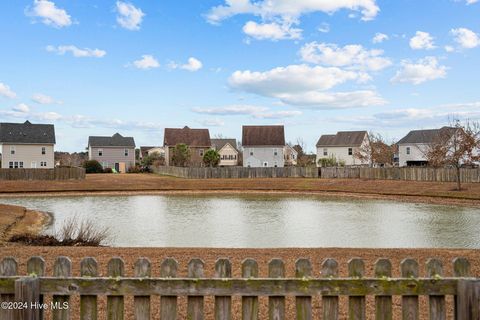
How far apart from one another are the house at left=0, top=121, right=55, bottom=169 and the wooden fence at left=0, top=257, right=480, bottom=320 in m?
69.8

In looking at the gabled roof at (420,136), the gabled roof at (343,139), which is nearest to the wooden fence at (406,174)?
the gabled roof at (420,136)

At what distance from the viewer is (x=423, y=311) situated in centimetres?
653

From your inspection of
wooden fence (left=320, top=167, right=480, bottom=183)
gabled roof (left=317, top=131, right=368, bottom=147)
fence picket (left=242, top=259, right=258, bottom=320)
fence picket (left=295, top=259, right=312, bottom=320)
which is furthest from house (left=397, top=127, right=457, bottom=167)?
fence picket (left=242, top=259, right=258, bottom=320)

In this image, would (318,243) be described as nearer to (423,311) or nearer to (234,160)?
(423,311)

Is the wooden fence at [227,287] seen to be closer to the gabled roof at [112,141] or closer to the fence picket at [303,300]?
the fence picket at [303,300]

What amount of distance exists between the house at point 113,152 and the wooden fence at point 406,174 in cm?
4422

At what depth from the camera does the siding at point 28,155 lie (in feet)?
217

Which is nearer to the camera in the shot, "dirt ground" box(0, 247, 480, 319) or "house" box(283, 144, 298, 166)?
"dirt ground" box(0, 247, 480, 319)

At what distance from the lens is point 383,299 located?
414cm

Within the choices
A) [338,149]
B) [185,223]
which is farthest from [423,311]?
[338,149]

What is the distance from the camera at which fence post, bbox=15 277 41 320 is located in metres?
3.97

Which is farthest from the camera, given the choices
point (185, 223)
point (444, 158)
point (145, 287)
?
point (444, 158)

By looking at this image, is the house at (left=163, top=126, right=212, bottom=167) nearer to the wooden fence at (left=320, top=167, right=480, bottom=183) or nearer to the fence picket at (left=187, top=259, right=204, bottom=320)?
the wooden fence at (left=320, top=167, right=480, bottom=183)

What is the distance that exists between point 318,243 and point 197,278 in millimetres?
13091
